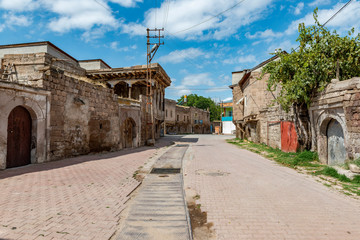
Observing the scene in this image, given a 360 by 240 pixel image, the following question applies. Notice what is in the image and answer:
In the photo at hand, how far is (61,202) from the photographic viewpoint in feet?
13.9

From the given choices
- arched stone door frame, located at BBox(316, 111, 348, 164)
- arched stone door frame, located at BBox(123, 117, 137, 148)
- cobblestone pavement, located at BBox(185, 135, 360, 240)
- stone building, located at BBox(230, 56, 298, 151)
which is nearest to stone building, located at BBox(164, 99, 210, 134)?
stone building, located at BBox(230, 56, 298, 151)

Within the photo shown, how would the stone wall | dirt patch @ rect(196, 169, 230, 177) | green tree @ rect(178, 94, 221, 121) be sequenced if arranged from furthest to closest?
green tree @ rect(178, 94, 221, 121) → the stone wall → dirt patch @ rect(196, 169, 230, 177)

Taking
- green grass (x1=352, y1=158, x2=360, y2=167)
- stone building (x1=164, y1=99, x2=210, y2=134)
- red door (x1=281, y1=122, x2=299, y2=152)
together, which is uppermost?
stone building (x1=164, y1=99, x2=210, y2=134)

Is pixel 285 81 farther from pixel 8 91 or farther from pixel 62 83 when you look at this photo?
pixel 8 91

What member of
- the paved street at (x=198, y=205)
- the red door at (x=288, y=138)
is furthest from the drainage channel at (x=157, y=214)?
the red door at (x=288, y=138)

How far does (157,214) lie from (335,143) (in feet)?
25.6

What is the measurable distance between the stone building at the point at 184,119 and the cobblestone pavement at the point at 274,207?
34446 millimetres

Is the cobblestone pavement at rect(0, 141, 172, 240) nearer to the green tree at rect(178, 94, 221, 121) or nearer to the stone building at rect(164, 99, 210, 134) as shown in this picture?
the stone building at rect(164, 99, 210, 134)

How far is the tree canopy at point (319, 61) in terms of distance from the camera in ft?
28.2

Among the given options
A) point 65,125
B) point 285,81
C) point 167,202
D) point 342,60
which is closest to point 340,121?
point 342,60

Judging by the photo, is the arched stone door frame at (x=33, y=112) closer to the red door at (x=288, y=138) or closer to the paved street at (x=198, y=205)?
the paved street at (x=198, y=205)

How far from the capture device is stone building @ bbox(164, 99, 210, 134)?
42.0 m

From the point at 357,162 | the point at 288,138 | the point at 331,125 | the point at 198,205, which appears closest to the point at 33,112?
the point at 198,205

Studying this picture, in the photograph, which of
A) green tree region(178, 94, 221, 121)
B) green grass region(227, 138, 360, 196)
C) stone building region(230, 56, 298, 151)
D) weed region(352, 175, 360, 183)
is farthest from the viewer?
green tree region(178, 94, 221, 121)
